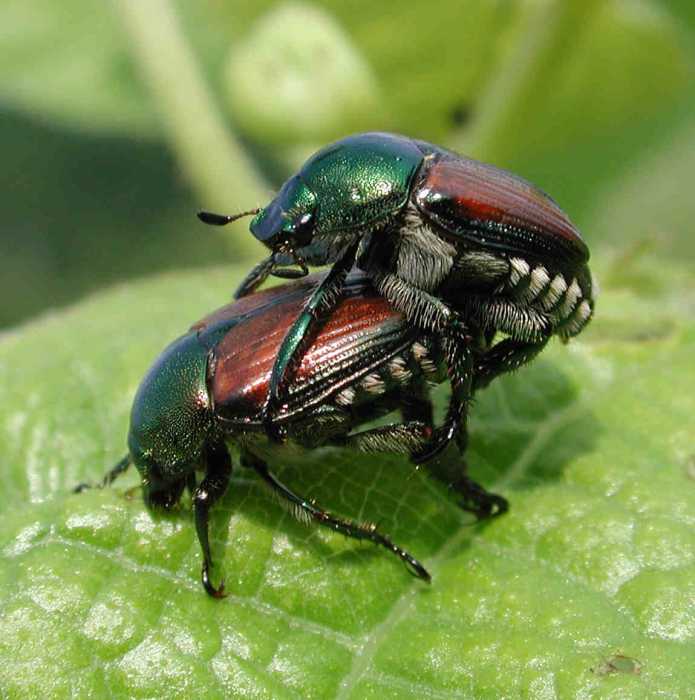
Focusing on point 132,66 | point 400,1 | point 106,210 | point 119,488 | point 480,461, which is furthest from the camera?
point 106,210

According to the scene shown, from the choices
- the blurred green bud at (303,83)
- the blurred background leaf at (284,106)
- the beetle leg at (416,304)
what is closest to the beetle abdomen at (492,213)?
the beetle leg at (416,304)

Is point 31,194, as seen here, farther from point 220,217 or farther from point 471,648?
point 471,648

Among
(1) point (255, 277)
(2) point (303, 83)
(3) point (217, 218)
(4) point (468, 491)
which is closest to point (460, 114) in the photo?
(2) point (303, 83)

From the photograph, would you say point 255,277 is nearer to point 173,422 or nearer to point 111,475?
point 173,422

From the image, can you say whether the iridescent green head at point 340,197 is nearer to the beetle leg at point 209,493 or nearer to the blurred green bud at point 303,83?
the beetle leg at point 209,493

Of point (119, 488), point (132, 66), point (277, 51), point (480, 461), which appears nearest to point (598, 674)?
point (480, 461)

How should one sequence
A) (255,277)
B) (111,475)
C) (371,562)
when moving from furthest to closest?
(255,277) < (111,475) < (371,562)
